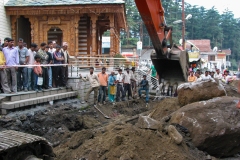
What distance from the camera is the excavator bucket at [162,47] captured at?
770 centimetres

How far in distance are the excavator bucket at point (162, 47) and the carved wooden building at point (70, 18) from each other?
27.2ft

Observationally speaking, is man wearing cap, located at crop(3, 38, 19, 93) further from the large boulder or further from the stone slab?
the large boulder

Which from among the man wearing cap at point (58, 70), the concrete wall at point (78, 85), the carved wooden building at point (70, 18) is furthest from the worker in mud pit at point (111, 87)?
the carved wooden building at point (70, 18)

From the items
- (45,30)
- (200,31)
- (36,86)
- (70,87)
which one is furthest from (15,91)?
(200,31)

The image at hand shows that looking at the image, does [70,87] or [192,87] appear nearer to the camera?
[192,87]

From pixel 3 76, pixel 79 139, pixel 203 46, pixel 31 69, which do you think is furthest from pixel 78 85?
pixel 203 46

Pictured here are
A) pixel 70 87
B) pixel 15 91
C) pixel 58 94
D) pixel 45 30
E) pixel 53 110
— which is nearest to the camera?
pixel 15 91

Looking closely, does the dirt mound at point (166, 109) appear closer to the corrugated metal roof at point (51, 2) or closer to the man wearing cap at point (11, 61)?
the man wearing cap at point (11, 61)

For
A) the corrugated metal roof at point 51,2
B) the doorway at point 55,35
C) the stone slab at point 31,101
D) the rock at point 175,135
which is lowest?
the rock at point 175,135

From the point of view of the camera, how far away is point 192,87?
25.9 ft

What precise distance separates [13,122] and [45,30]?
493 inches

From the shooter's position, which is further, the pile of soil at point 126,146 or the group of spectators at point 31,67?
the group of spectators at point 31,67

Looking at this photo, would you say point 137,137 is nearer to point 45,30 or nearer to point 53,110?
point 53,110

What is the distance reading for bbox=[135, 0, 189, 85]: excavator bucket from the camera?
7695 mm
